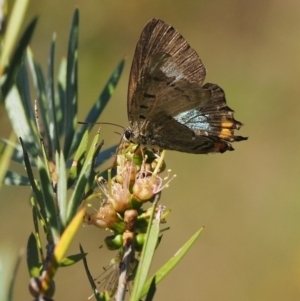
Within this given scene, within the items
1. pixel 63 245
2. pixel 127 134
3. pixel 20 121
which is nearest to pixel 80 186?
pixel 63 245

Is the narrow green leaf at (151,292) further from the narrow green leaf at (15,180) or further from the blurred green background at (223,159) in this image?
the blurred green background at (223,159)

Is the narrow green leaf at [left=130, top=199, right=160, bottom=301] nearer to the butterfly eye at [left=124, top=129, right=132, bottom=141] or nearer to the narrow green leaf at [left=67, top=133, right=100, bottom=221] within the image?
the narrow green leaf at [left=67, top=133, right=100, bottom=221]

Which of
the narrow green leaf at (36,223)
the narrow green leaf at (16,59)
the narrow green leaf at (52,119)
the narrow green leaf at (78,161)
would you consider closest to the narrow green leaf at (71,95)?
the narrow green leaf at (52,119)

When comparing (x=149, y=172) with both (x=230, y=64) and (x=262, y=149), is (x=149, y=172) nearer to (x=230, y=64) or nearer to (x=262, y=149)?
(x=262, y=149)

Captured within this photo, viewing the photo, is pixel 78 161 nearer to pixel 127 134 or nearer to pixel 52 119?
pixel 52 119

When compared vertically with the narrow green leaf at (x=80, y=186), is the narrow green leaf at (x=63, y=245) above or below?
below

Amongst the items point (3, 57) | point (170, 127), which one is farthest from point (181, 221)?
point (3, 57)
